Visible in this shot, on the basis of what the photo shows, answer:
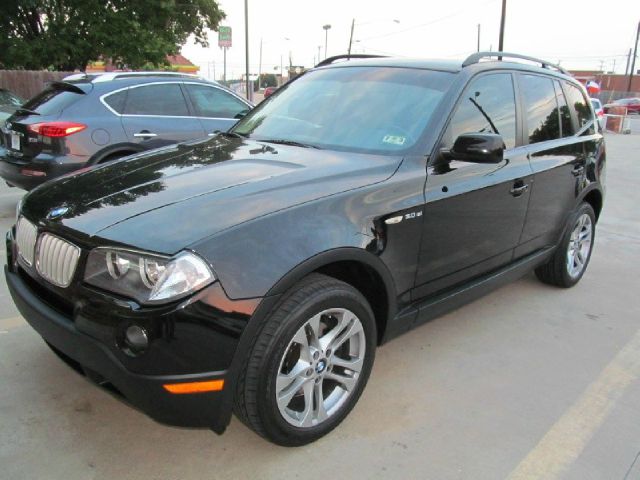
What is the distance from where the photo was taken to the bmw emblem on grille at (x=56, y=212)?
246 centimetres

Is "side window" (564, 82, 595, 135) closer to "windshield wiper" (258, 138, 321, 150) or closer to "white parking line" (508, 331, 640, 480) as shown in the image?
"white parking line" (508, 331, 640, 480)

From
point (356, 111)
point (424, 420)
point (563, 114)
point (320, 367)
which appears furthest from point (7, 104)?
point (424, 420)

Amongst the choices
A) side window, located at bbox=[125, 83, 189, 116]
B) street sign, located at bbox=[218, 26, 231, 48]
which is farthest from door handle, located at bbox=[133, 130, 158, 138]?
street sign, located at bbox=[218, 26, 231, 48]

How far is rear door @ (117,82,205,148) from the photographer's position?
6.27 metres

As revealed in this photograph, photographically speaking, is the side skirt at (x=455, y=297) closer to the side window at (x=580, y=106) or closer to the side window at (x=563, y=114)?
the side window at (x=563, y=114)

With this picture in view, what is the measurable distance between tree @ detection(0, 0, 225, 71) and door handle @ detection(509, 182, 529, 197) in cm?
1809

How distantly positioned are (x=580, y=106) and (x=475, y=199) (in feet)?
6.77

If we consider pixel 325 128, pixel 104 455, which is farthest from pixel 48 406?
pixel 325 128

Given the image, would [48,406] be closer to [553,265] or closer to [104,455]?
[104,455]

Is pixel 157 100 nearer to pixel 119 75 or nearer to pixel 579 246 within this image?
pixel 119 75

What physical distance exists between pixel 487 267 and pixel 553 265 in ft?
4.32

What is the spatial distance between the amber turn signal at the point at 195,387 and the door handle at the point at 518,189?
7.62 feet

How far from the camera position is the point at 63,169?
5.79 metres

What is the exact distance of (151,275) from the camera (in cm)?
208
